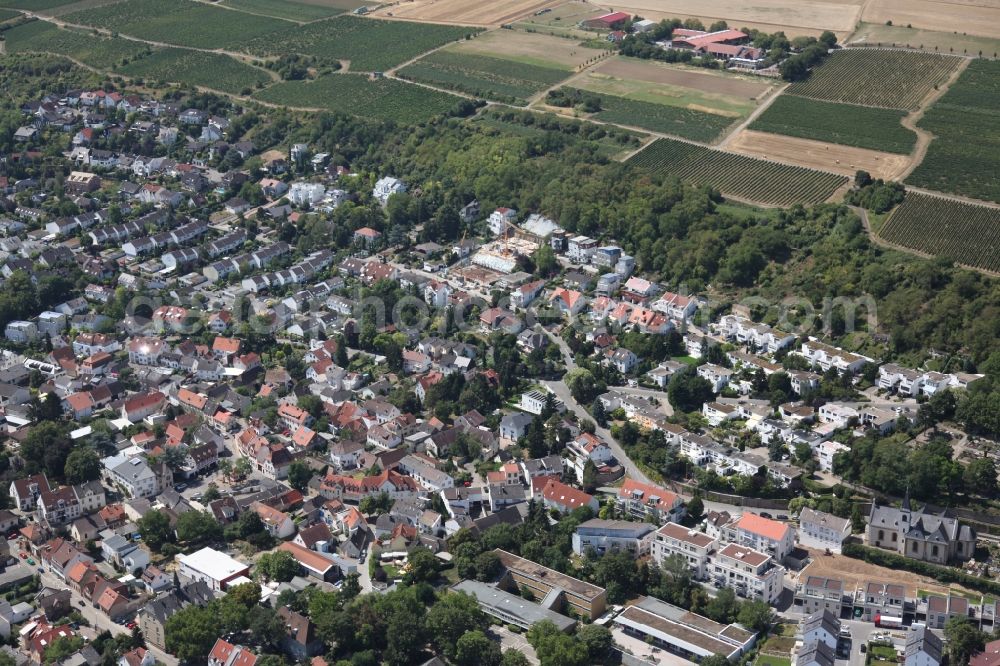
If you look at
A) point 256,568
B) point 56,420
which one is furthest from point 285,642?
point 56,420

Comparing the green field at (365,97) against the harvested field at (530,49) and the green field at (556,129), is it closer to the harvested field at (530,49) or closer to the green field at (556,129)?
the green field at (556,129)

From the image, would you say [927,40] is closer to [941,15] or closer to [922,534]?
[941,15]

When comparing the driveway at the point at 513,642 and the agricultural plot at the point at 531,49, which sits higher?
the agricultural plot at the point at 531,49

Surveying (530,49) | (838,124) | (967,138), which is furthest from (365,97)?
(967,138)

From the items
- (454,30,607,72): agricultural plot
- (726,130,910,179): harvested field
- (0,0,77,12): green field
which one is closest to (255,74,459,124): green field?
(454,30,607,72): agricultural plot

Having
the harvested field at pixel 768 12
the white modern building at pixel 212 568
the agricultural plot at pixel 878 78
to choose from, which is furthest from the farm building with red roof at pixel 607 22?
the white modern building at pixel 212 568

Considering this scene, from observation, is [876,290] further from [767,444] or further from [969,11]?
[969,11]

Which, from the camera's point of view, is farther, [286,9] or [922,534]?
[286,9]
